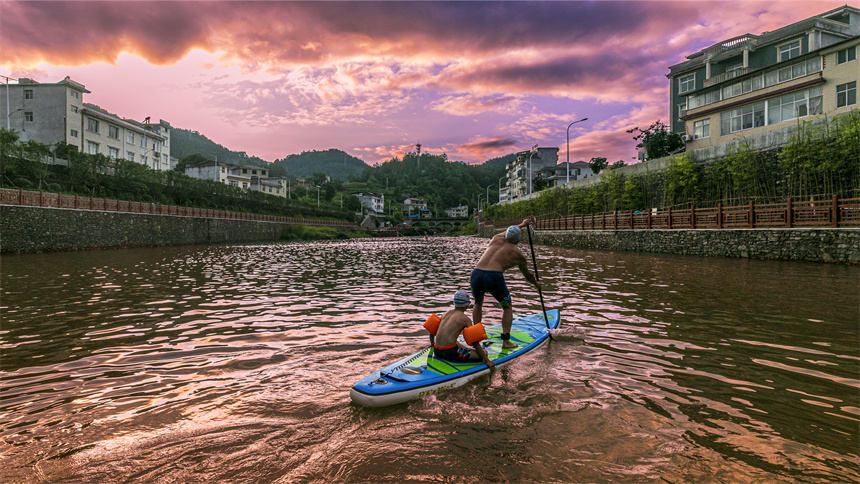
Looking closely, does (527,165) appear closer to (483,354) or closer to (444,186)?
(444,186)

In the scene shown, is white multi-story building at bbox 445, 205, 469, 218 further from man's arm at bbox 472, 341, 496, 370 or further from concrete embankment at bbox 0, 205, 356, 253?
man's arm at bbox 472, 341, 496, 370

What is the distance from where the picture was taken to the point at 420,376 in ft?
16.5

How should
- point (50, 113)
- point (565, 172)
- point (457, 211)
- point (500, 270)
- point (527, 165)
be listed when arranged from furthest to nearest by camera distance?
1. point (457, 211)
2. point (527, 165)
3. point (565, 172)
4. point (50, 113)
5. point (500, 270)

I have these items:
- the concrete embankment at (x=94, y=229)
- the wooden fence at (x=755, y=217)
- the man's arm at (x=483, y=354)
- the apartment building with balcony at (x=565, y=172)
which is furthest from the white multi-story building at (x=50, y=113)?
the apartment building with balcony at (x=565, y=172)

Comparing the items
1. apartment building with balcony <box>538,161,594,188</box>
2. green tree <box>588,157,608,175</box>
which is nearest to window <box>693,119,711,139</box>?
green tree <box>588,157,608,175</box>

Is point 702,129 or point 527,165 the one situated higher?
point 527,165

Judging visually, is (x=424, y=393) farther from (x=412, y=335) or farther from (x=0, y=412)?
(x=0, y=412)

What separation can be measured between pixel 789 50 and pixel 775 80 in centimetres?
811

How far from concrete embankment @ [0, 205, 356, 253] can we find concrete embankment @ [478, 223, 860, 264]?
133 feet

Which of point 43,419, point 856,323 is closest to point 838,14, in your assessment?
point 856,323

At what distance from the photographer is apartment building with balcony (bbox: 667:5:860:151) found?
31.8 meters

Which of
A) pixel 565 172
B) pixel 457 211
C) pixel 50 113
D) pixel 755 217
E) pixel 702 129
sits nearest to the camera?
pixel 755 217

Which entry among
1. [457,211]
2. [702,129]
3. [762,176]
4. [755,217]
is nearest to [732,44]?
[702,129]

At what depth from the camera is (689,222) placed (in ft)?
89.9
